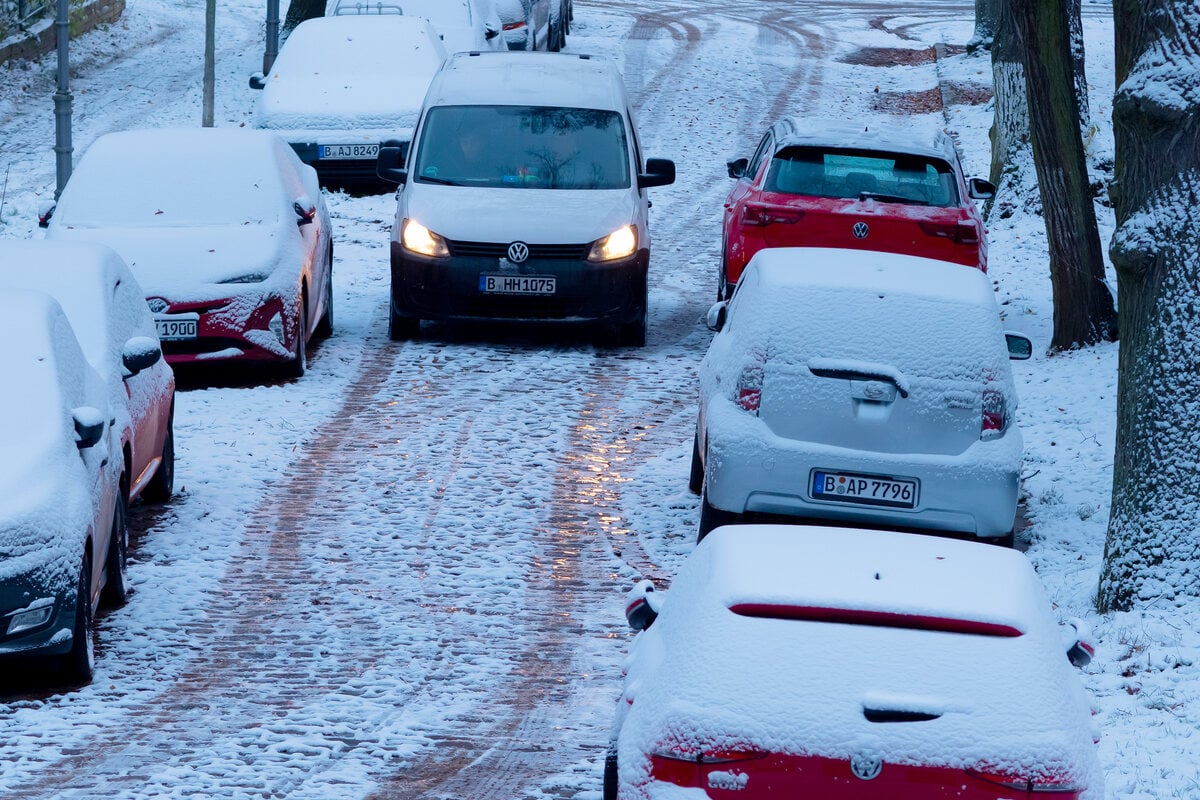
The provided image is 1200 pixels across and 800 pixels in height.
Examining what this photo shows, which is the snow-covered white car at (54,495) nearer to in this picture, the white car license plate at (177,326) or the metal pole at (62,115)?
the white car license plate at (177,326)

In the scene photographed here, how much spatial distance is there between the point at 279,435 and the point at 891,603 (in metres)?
7.77

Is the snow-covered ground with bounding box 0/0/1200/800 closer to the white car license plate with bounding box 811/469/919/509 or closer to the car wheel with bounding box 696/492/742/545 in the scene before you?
the car wheel with bounding box 696/492/742/545

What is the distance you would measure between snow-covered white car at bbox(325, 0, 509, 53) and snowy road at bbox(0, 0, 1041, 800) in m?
7.50

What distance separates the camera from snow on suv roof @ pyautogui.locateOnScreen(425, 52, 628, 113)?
15.6m

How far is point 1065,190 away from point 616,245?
3499mm

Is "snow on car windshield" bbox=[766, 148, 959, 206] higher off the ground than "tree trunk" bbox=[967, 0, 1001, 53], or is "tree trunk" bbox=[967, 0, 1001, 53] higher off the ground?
"snow on car windshield" bbox=[766, 148, 959, 206]

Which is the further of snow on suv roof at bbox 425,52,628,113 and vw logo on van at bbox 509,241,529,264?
snow on suv roof at bbox 425,52,628,113

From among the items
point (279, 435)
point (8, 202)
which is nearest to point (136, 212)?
point (279, 435)

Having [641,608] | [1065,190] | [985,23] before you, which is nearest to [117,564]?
[641,608]

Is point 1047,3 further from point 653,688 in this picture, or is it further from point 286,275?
point 653,688

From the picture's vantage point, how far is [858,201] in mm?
13820

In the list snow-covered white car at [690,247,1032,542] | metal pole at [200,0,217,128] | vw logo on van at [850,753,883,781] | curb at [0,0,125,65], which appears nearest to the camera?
vw logo on van at [850,753,883,781]

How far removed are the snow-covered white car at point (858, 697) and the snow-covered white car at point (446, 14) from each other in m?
21.5

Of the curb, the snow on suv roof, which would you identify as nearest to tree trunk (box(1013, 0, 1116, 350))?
the snow on suv roof
